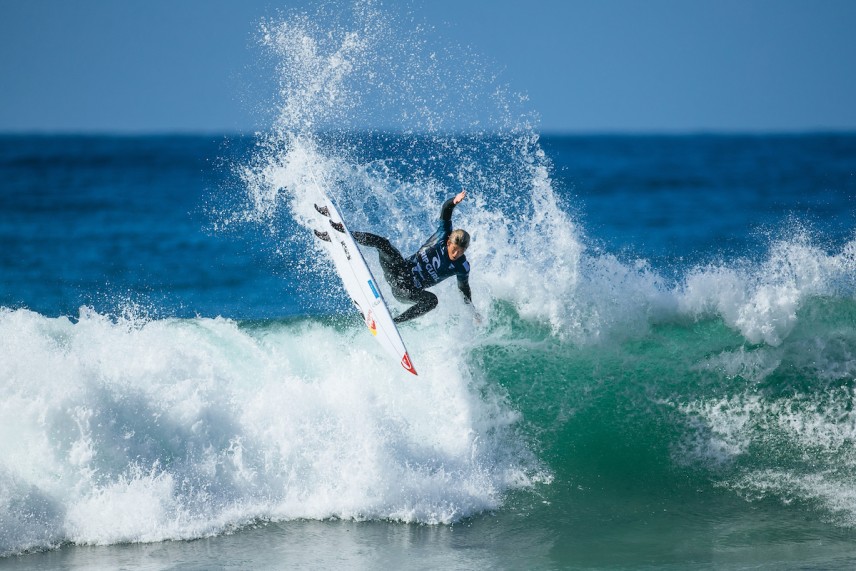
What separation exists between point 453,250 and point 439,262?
0.76 ft

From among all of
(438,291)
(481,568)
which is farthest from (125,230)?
(481,568)

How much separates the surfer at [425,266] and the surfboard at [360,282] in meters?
0.19

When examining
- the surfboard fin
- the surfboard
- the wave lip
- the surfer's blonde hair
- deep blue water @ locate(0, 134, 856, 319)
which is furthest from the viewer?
deep blue water @ locate(0, 134, 856, 319)

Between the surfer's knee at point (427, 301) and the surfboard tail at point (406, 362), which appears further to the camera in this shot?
the surfer's knee at point (427, 301)

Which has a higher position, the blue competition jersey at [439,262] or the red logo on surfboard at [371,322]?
the blue competition jersey at [439,262]

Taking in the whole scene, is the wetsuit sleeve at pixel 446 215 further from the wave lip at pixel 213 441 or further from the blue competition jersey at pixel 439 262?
the wave lip at pixel 213 441

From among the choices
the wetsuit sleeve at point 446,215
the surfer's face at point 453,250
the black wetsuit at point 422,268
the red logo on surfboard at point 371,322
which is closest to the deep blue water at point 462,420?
the red logo on surfboard at point 371,322

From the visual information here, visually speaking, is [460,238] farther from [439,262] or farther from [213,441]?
[213,441]

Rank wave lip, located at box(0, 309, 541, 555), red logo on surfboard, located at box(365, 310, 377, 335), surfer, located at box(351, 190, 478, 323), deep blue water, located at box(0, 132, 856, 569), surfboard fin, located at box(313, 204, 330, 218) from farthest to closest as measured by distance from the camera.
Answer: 1. surfboard fin, located at box(313, 204, 330, 218)
2. red logo on surfboard, located at box(365, 310, 377, 335)
3. surfer, located at box(351, 190, 478, 323)
4. wave lip, located at box(0, 309, 541, 555)
5. deep blue water, located at box(0, 132, 856, 569)

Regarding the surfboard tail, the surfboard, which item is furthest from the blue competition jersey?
the surfboard tail

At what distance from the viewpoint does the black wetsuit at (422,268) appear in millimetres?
8336

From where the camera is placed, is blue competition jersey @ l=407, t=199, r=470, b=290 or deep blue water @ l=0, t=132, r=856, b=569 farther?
blue competition jersey @ l=407, t=199, r=470, b=290

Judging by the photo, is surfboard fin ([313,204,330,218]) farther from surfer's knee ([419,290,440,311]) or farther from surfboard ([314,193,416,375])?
surfer's knee ([419,290,440,311])

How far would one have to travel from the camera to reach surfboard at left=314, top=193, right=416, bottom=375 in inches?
321
